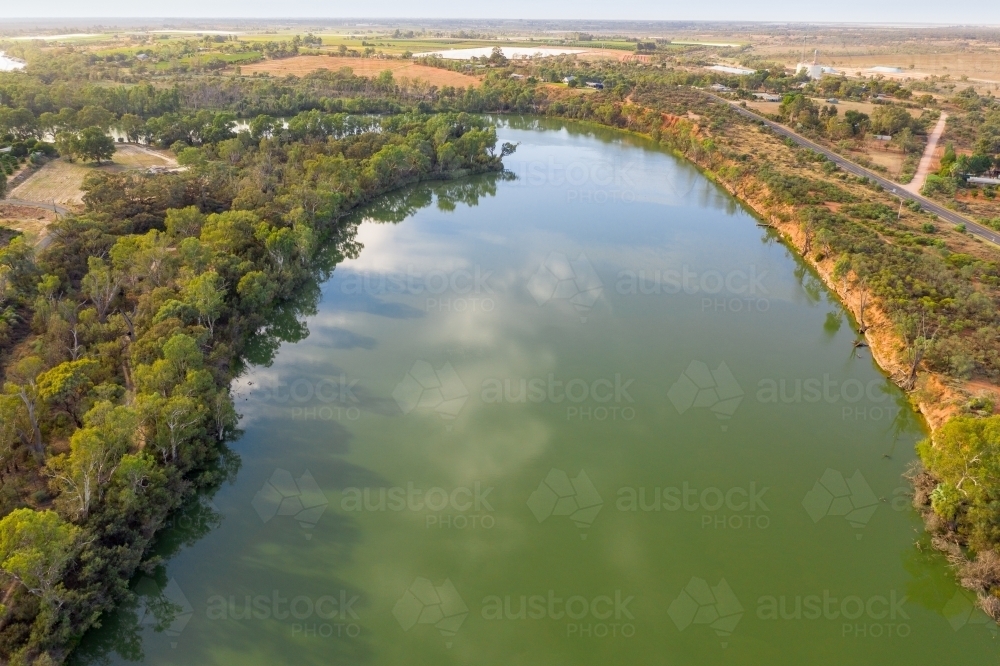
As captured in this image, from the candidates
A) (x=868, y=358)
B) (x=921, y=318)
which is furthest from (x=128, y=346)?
(x=921, y=318)

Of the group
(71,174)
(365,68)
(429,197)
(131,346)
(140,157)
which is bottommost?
(429,197)

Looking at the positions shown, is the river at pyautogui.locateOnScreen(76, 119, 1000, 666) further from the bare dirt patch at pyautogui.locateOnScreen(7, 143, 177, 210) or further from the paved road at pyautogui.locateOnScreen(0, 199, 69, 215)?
the bare dirt patch at pyautogui.locateOnScreen(7, 143, 177, 210)

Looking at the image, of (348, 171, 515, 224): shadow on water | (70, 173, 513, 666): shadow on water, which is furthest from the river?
(348, 171, 515, 224): shadow on water

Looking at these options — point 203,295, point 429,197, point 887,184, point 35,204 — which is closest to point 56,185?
point 35,204

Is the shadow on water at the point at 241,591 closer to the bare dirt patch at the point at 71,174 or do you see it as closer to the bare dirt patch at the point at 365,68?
the bare dirt patch at the point at 71,174

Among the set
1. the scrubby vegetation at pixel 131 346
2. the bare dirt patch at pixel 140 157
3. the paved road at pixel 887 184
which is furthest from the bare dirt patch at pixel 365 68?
the scrubby vegetation at pixel 131 346

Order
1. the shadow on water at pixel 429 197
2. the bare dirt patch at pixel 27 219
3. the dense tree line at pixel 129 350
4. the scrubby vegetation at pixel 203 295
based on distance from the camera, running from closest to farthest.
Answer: the dense tree line at pixel 129 350 → the scrubby vegetation at pixel 203 295 → the bare dirt patch at pixel 27 219 → the shadow on water at pixel 429 197

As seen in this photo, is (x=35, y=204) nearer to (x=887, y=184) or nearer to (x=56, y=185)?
(x=56, y=185)

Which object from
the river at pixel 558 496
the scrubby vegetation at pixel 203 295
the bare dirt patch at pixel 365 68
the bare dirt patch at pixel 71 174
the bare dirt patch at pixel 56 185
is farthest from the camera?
the bare dirt patch at pixel 365 68
